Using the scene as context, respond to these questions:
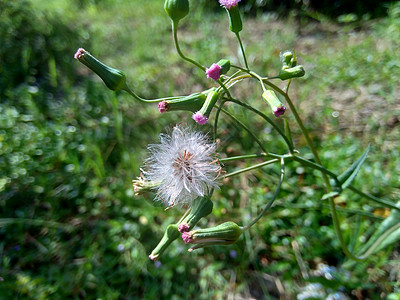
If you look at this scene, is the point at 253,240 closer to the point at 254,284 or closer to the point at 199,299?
the point at 254,284

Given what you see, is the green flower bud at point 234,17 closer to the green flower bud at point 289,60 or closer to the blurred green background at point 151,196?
the green flower bud at point 289,60

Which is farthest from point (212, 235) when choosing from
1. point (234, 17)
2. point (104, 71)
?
point (234, 17)

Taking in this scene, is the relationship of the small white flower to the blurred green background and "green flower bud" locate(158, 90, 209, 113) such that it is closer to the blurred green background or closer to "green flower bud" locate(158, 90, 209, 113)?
"green flower bud" locate(158, 90, 209, 113)

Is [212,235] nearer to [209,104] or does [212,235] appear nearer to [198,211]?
[198,211]

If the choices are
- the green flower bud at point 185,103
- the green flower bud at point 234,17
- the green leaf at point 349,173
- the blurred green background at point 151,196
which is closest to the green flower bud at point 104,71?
the green flower bud at point 185,103

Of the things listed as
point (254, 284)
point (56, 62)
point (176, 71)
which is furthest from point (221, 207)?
point (56, 62)

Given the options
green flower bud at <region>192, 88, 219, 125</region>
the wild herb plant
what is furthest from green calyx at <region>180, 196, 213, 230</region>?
green flower bud at <region>192, 88, 219, 125</region>
